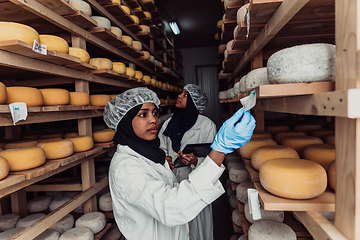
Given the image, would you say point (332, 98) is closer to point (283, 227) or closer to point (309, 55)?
point (309, 55)

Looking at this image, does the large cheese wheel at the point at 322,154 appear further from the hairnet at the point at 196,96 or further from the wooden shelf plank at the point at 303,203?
the hairnet at the point at 196,96

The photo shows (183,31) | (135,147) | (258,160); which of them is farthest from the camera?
(183,31)

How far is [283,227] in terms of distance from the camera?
131cm

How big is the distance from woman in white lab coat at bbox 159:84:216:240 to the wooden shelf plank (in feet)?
5.47

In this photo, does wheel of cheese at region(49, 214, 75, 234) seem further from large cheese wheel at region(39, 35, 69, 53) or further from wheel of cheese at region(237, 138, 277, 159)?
wheel of cheese at region(237, 138, 277, 159)

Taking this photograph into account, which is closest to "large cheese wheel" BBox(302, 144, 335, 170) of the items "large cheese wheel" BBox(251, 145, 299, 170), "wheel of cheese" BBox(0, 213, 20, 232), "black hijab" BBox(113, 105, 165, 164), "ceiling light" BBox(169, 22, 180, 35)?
"large cheese wheel" BBox(251, 145, 299, 170)

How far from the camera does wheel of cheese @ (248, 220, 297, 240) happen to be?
4.04 feet

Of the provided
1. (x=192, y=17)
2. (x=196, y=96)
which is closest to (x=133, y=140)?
(x=196, y=96)

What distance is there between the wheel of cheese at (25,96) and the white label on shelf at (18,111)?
0.36ft

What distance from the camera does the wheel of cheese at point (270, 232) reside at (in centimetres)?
123

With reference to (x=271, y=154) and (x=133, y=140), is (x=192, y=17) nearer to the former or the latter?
(x=133, y=140)

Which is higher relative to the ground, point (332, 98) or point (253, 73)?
point (253, 73)

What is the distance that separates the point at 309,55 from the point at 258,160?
70cm

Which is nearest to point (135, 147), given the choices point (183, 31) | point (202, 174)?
point (202, 174)
